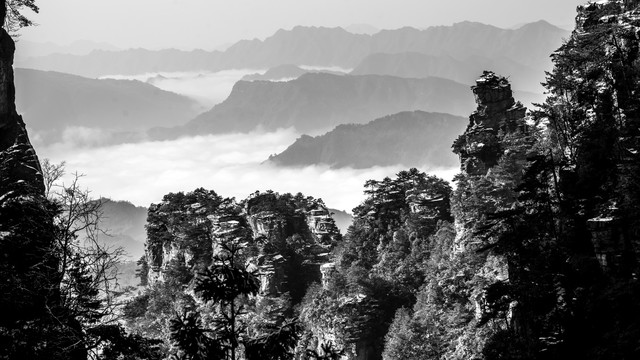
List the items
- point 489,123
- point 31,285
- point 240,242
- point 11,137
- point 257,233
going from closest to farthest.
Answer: point 31,285 < point 11,137 < point 489,123 < point 240,242 < point 257,233

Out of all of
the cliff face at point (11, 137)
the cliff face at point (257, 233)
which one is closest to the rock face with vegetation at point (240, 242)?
the cliff face at point (257, 233)

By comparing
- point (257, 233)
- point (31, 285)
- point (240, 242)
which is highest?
point (257, 233)

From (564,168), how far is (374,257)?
4526cm

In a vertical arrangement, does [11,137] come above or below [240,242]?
below

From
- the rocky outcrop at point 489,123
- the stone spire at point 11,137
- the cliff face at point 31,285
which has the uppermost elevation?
the rocky outcrop at point 489,123

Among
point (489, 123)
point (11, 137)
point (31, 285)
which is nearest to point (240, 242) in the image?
point (489, 123)

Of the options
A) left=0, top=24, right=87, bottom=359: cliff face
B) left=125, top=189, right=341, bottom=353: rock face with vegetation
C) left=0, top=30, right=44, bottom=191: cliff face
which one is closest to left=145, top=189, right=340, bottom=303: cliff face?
left=125, top=189, right=341, bottom=353: rock face with vegetation

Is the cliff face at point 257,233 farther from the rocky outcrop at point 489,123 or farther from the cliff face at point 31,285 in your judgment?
the cliff face at point 31,285

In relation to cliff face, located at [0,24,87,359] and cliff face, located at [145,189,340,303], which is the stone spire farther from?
cliff face, located at [145,189,340,303]

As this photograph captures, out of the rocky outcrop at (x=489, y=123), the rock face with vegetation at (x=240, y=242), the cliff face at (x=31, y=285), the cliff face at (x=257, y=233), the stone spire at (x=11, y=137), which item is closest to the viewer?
the cliff face at (x=31, y=285)

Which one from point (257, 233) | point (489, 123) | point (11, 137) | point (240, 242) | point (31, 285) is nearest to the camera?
point (31, 285)

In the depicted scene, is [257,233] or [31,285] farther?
[257,233]

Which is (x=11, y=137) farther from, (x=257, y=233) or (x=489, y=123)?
(x=257, y=233)

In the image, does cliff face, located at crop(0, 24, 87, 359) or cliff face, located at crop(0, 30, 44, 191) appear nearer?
cliff face, located at crop(0, 24, 87, 359)
